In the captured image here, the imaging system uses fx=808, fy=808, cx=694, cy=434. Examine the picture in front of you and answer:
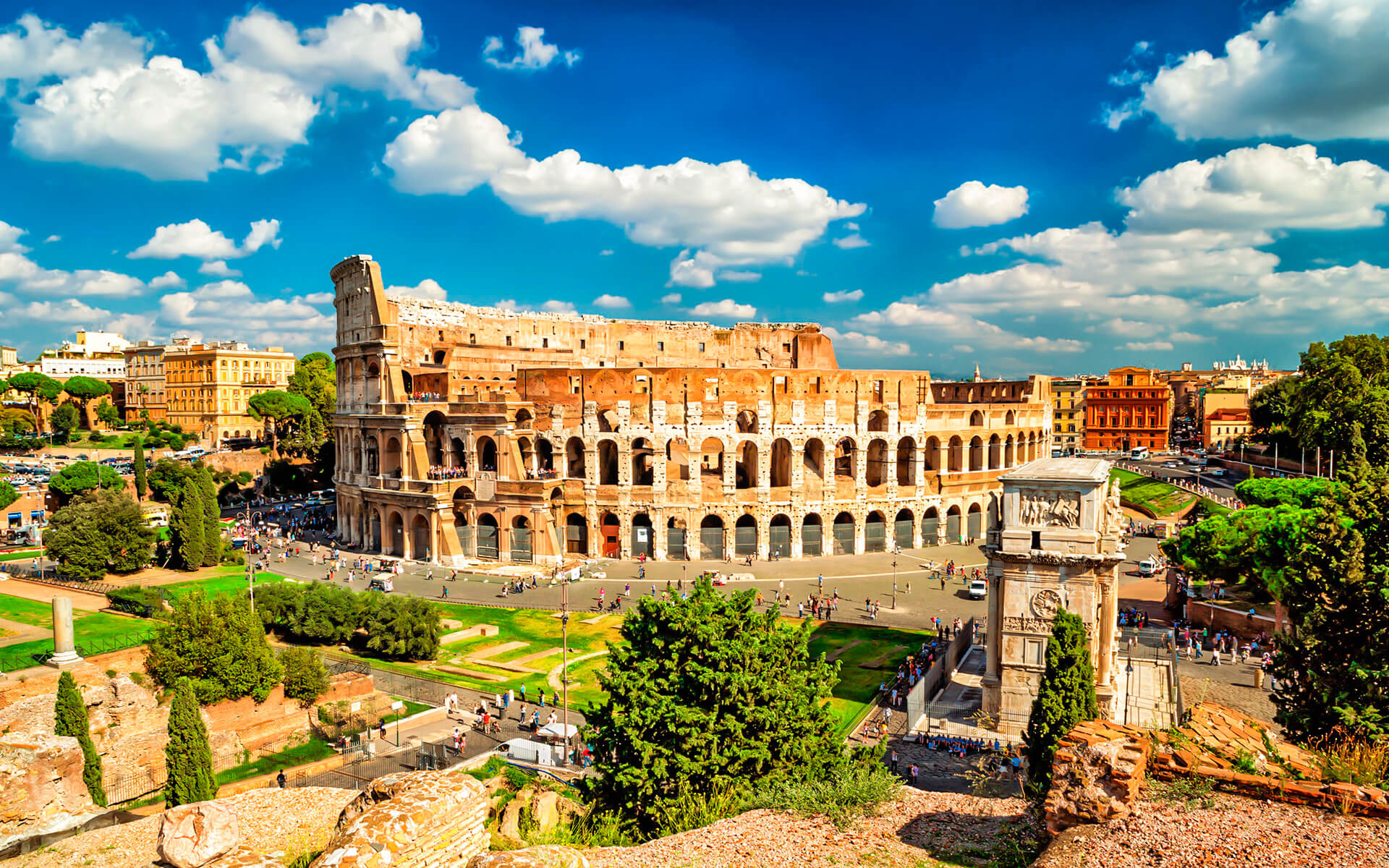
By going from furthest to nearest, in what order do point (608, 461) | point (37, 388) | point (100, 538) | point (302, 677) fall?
point (37, 388)
point (608, 461)
point (100, 538)
point (302, 677)

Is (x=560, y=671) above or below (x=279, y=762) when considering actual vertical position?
above

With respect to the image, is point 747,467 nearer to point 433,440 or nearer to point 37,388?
point 433,440

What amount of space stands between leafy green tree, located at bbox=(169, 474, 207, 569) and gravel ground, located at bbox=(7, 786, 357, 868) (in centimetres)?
3214

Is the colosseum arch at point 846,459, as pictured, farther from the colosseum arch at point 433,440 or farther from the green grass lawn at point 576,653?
the colosseum arch at point 433,440

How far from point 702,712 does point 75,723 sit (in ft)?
52.2

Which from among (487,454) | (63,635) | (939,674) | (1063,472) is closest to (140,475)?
(487,454)

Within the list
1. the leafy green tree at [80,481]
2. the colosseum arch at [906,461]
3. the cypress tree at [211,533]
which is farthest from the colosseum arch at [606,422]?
the leafy green tree at [80,481]

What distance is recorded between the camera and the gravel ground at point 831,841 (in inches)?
440

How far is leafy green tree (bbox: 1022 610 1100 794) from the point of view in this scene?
17.7 meters

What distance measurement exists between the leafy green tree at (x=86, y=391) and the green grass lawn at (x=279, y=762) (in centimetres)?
10025

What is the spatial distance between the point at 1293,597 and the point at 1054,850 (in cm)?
1244

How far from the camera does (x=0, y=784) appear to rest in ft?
48.2

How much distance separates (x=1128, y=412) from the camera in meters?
103

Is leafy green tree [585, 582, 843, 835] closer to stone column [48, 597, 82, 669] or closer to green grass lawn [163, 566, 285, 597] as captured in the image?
stone column [48, 597, 82, 669]
